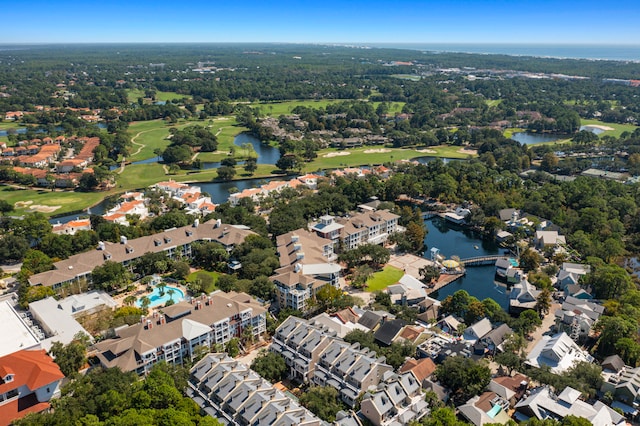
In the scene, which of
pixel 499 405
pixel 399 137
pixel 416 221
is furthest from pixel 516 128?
pixel 499 405

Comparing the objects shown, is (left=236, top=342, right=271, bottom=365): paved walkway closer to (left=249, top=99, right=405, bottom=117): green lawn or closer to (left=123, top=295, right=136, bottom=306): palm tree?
(left=123, top=295, right=136, bottom=306): palm tree

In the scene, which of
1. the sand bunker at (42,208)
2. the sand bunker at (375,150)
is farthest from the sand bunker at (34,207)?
the sand bunker at (375,150)

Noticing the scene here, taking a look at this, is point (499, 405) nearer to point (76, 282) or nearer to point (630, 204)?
point (76, 282)

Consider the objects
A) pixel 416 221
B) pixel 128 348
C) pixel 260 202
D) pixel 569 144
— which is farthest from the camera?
pixel 569 144

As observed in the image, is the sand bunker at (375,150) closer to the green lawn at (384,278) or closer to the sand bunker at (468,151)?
the sand bunker at (468,151)

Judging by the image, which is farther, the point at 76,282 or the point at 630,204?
the point at 630,204

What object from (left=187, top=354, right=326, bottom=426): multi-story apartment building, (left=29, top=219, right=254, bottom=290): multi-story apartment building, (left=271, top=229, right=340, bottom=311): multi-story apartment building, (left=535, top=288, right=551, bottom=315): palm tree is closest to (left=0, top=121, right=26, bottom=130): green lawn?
(left=29, top=219, right=254, bottom=290): multi-story apartment building
